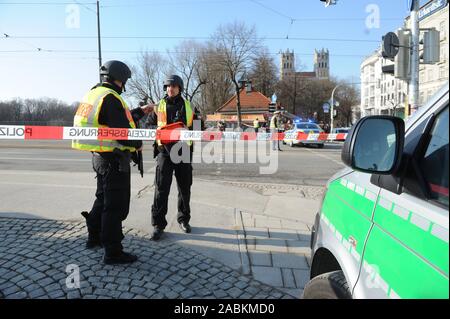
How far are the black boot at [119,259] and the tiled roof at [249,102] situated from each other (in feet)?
176

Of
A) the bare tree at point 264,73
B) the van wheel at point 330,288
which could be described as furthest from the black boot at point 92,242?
the bare tree at point 264,73

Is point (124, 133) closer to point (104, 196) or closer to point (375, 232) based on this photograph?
point (104, 196)

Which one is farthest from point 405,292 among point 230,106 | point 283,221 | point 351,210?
point 230,106

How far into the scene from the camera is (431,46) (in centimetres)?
755

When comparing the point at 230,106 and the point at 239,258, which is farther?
the point at 230,106

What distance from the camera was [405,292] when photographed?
1188 millimetres

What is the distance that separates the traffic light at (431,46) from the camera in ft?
24.7

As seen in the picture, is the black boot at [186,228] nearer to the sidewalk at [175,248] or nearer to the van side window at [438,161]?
the sidewalk at [175,248]

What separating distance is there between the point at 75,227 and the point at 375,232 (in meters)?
4.05

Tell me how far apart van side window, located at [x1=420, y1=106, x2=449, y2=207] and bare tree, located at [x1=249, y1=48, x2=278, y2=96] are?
40.2 m

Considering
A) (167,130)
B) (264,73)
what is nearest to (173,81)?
(167,130)

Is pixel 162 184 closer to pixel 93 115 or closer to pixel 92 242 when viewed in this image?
pixel 92 242

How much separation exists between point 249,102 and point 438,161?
2294 inches

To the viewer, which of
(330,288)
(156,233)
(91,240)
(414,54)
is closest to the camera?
(330,288)
